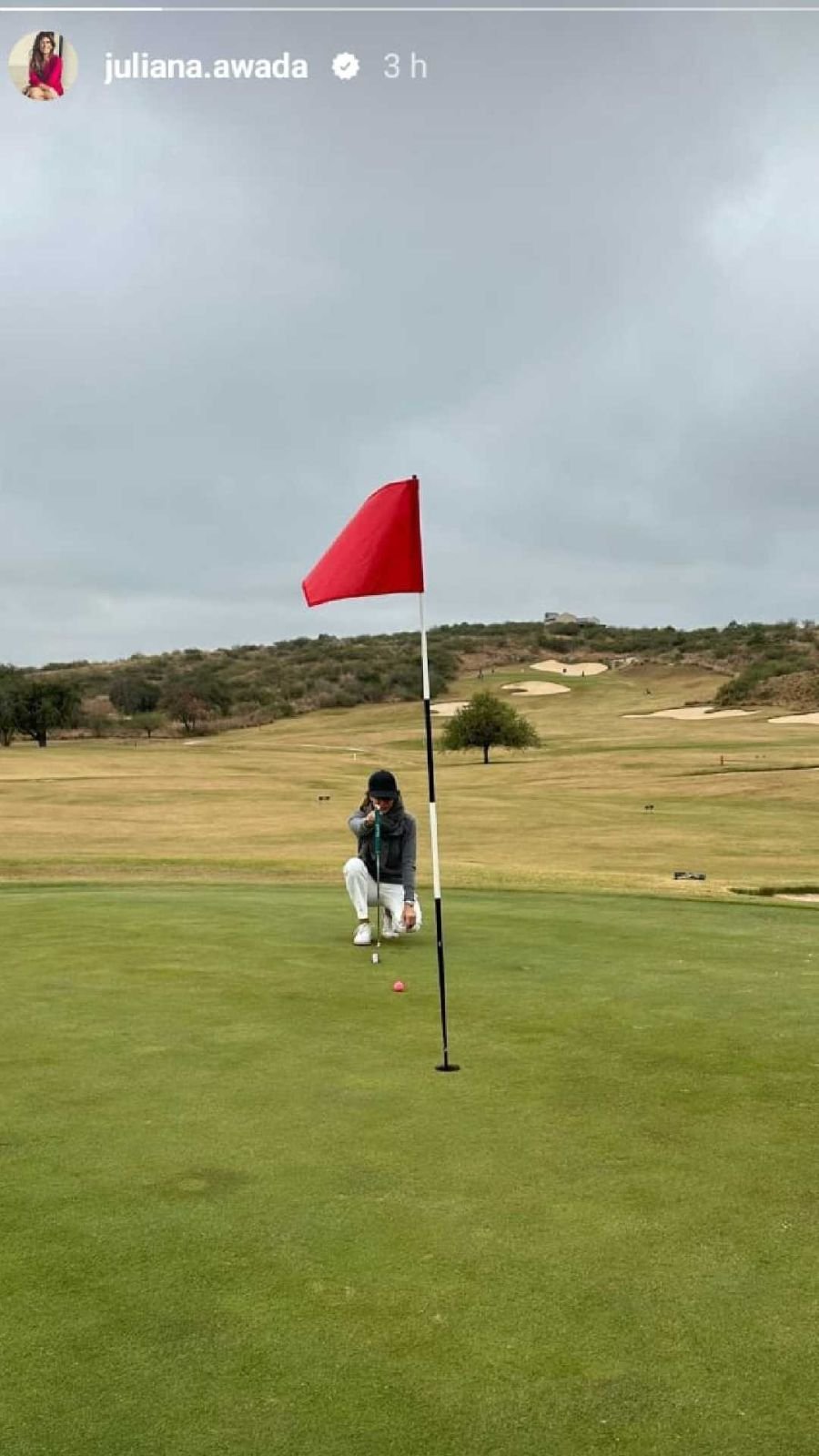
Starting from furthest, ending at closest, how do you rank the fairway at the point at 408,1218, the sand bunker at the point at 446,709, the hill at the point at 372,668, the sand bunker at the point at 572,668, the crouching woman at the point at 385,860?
the sand bunker at the point at 572,668
the hill at the point at 372,668
the sand bunker at the point at 446,709
the crouching woman at the point at 385,860
the fairway at the point at 408,1218

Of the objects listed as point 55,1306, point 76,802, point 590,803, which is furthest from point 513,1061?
point 76,802

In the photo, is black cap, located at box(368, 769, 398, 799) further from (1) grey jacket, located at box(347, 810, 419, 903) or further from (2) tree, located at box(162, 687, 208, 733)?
(2) tree, located at box(162, 687, 208, 733)

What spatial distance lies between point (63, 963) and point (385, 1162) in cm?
544

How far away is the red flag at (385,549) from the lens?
25.1ft

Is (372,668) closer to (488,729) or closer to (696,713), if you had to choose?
(696,713)

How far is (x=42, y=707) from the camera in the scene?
82062mm

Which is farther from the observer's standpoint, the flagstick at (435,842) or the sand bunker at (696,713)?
the sand bunker at (696,713)

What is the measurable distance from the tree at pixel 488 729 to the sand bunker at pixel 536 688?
3594cm

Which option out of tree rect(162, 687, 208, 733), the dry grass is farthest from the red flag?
tree rect(162, 687, 208, 733)

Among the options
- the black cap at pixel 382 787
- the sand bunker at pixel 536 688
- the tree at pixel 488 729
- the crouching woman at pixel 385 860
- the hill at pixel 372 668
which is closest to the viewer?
the black cap at pixel 382 787

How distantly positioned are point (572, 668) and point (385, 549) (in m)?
112

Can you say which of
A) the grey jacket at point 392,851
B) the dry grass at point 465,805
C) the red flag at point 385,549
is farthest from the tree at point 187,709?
the red flag at point 385,549

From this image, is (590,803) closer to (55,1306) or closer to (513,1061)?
(513,1061)

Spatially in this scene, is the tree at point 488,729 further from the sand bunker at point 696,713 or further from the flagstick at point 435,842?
the flagstick at point 435,842
